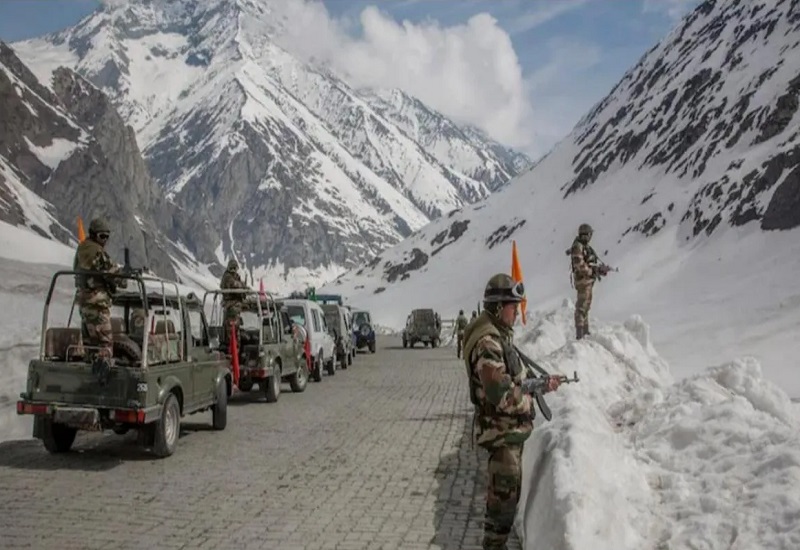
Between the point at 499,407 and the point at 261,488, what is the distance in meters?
4.26

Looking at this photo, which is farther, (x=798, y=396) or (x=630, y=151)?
(x=630, y=151)

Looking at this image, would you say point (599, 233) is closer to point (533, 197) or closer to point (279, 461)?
point (533, 197)

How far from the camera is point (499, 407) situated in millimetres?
5723

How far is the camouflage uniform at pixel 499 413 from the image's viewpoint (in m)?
5.79

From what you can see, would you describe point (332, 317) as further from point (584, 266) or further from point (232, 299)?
point (584, 266)

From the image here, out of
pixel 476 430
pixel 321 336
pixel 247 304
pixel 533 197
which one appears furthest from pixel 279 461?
pixel 533 197

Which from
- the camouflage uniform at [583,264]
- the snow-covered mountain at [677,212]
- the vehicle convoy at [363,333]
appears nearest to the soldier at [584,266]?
the camouflage uniform at [583,264]

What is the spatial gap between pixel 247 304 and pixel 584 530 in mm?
12336

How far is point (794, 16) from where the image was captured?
4171 inches

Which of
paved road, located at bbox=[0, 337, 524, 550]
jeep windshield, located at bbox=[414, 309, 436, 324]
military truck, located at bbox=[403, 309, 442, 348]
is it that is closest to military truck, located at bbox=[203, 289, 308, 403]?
paved road, located at bbox=[0, 337, 524, 550]

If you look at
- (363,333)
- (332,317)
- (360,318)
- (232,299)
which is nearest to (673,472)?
(232,299)

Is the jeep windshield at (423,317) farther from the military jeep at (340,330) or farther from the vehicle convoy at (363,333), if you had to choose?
the military jeep at (340,330)

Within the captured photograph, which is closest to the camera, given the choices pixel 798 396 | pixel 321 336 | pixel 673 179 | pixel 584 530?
pixel 584 530

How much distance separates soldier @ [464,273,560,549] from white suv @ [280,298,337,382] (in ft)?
48.5
